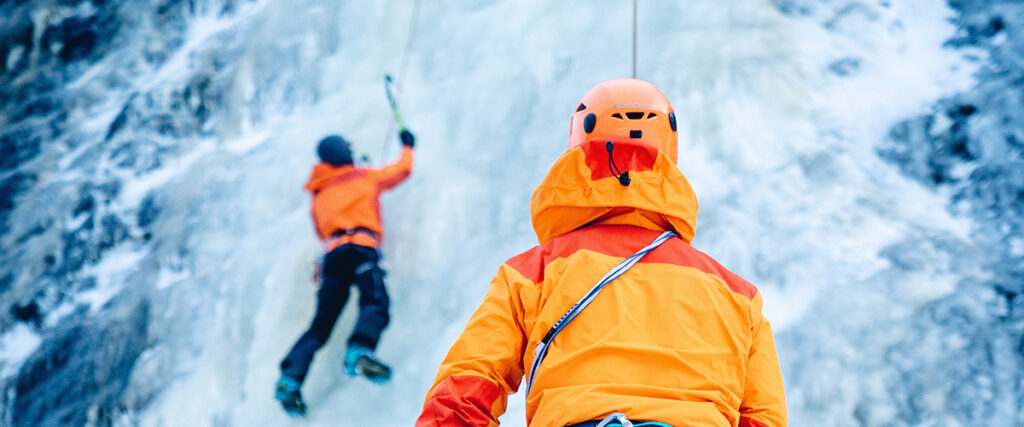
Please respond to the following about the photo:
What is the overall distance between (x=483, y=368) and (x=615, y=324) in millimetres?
283

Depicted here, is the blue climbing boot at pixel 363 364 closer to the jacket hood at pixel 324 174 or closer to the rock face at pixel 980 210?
the jacket hood at pixel 324 174

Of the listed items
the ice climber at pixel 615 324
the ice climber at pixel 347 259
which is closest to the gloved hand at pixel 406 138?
the ice climber at pixel 347 259

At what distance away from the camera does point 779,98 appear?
10.7ft

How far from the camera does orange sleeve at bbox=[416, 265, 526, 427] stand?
133cm

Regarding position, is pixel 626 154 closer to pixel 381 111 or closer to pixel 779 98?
pixel 779 98

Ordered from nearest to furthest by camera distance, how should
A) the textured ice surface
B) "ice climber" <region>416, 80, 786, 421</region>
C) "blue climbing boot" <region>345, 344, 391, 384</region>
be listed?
1. "ice climber" <region>416, 80, 786, 421</region>
2. the textured ice surface
3. "blue climbing boot" <region>345, 344, 391, 384</region>

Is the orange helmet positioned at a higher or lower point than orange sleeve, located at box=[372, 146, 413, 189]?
lower

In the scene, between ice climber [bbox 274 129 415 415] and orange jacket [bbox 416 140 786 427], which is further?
ice climber [bbox 274 129 415 415]

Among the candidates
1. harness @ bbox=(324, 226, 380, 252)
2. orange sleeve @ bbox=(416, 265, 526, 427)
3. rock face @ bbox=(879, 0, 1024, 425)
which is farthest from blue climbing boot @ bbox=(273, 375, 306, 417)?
rock face @ bbox=(879, 0, 1024, 425)

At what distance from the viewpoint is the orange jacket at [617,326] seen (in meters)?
1.31

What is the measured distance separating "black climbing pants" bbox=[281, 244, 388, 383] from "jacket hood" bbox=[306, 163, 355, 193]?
411 millimetres

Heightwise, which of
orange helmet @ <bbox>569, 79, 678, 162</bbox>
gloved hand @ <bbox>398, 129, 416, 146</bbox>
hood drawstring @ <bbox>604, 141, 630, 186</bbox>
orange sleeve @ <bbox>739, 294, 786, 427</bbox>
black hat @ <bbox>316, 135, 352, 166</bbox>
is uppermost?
gloved hand @ <bbox>398, 129, 416, 146</bbox>

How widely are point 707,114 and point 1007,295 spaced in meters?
1.44

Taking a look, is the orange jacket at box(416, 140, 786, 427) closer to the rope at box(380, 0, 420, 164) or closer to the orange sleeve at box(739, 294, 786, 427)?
the orange sleeve at box(739, 294, 786, 427)
